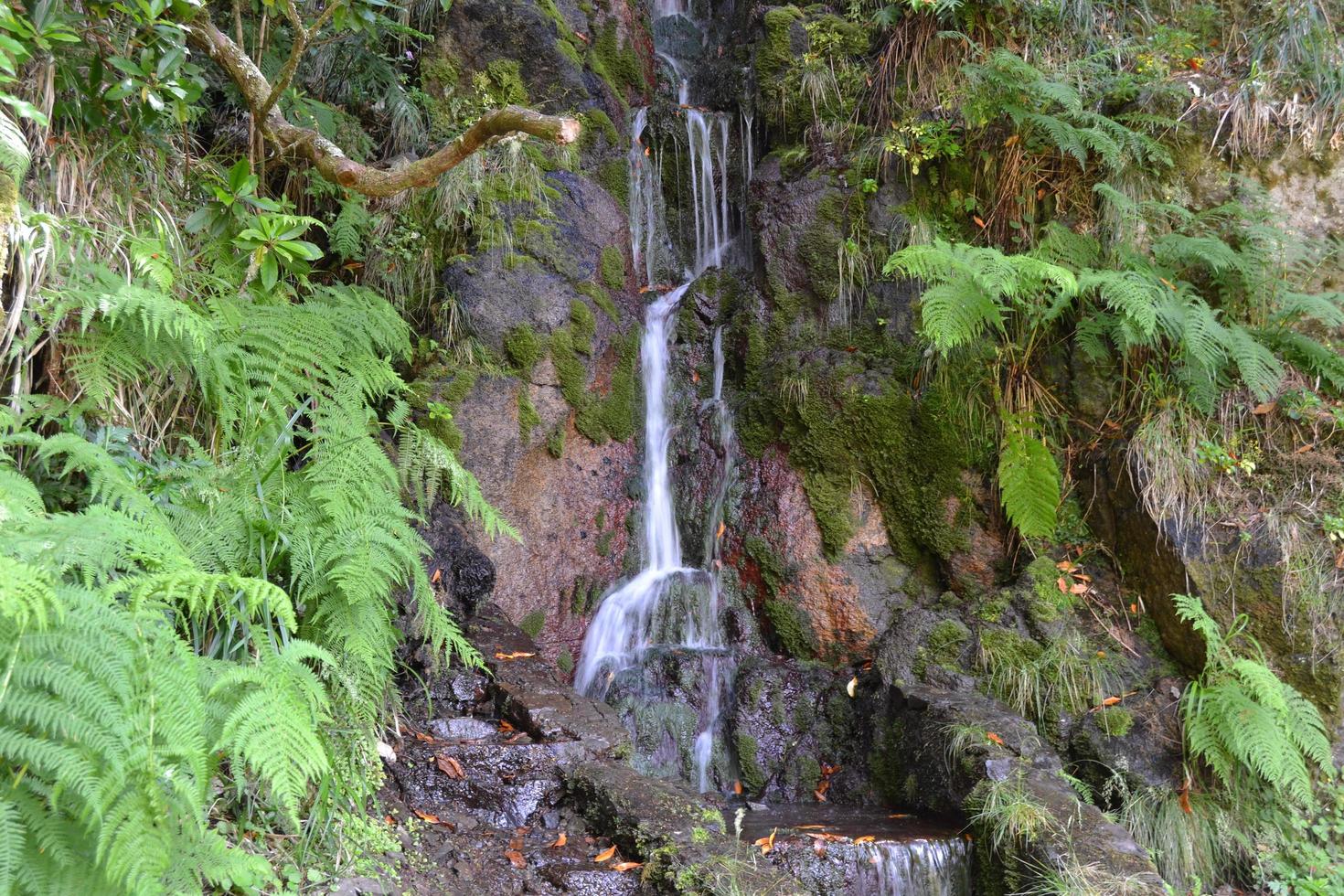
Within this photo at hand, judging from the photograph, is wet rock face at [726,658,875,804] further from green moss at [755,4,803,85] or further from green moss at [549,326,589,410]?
green moss at [755,4,803,85]

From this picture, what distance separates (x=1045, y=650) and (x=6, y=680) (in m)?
4.80

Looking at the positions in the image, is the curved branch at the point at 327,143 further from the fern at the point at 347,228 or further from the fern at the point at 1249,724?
the fern at the point at 1249,724

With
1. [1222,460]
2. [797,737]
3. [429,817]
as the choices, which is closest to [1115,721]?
[1222,460]

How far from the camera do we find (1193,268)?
5.65m

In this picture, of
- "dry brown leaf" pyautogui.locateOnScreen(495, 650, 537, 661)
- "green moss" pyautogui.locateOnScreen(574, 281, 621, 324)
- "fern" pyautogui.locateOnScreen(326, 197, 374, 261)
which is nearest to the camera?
"dry brown leaf" pyautogui.locateOnScreen(495, 650, 537, 661)

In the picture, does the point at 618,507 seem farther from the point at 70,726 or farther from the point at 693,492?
the point at 70,726

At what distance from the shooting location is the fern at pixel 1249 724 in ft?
14.0

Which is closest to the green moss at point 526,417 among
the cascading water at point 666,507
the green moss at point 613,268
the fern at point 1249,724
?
the cascading water at point 666,507

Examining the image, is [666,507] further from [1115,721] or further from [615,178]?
[1115,721]

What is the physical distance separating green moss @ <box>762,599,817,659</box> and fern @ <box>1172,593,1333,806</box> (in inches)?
83.0

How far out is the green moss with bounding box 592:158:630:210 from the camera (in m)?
7.04

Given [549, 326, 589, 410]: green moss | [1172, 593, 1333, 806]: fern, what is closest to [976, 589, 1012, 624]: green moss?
[1172, 593, 1333, 806]: fern

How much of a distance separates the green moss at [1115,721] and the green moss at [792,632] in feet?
5.55

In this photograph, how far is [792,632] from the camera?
5.75 metres
